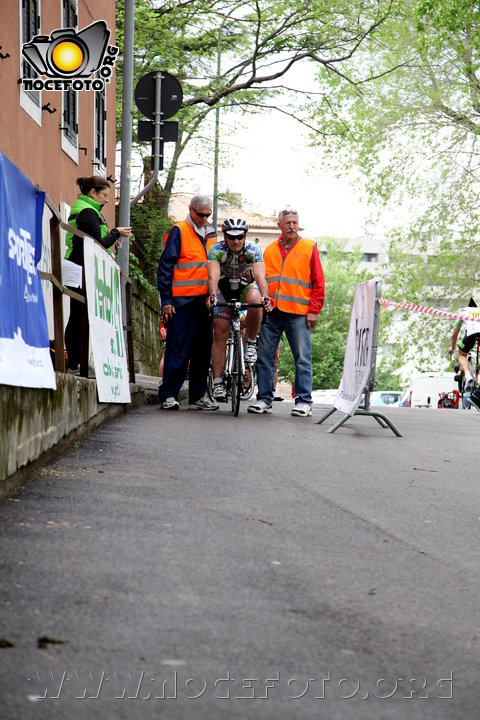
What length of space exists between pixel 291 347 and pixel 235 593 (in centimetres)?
832

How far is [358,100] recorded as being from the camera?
29094 mm

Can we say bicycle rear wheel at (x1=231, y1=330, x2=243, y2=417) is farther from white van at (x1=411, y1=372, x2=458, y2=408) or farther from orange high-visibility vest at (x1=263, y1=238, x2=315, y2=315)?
white van at (x1=411, y1=372, x2=458, y2=408)

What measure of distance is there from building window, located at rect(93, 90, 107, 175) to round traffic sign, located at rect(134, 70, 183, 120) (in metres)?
6.78

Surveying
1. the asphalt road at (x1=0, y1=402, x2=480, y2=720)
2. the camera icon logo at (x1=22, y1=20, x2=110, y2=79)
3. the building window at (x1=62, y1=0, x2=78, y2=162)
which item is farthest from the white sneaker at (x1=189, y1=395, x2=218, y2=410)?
the building window at (x1=62, y1=0, x2=78, y2=162)

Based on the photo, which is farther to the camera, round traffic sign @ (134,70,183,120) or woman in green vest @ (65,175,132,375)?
round traffic sign @ (134,70,183,120)

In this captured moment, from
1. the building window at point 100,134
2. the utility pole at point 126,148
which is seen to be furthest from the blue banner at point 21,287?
the building window at point 100,134

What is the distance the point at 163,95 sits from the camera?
1436cm

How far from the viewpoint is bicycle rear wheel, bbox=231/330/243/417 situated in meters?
11.0

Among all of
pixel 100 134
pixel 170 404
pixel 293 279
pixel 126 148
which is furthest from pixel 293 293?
pixel 100 134

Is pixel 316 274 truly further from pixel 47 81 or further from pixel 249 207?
pixel 249 207

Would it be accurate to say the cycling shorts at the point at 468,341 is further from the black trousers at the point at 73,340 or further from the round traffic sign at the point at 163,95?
the black trousers at the point at 73,340

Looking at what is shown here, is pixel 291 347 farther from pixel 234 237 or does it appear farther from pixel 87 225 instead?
pixel 87 225

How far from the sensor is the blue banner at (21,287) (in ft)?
17.8

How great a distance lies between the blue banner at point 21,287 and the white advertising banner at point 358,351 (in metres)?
4.83
